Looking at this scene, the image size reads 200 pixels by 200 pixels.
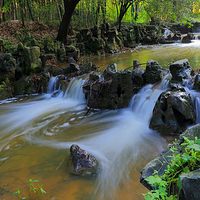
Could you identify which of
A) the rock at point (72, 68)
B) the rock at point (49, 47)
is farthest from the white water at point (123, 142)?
the rock at point (49, 47)

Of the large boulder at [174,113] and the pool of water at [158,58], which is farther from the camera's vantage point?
the pool of water at [158,58]

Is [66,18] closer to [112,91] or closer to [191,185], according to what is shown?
[112,91]

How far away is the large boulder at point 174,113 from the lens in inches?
208

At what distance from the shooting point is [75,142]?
18.1ft

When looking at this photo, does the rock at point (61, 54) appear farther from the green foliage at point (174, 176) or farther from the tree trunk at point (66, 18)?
the green foliage at point (174, 176)

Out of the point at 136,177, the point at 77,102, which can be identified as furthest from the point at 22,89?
the point at 136,177

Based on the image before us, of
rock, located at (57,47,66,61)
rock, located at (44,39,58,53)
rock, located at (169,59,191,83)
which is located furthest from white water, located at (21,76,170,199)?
rock, located at (44,39,58,53)

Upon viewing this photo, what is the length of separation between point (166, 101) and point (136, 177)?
2437 millimetres

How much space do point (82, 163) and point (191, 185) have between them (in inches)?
114

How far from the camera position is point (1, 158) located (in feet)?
16.2

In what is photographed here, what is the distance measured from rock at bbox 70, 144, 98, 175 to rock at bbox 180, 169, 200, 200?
108 inches

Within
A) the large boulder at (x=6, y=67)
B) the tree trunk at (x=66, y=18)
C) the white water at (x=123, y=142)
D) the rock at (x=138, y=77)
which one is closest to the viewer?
the white water at (x=123, y=142)

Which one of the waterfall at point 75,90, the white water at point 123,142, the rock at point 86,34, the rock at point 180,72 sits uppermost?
the rock at point 86,34

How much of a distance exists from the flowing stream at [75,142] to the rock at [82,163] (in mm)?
137
